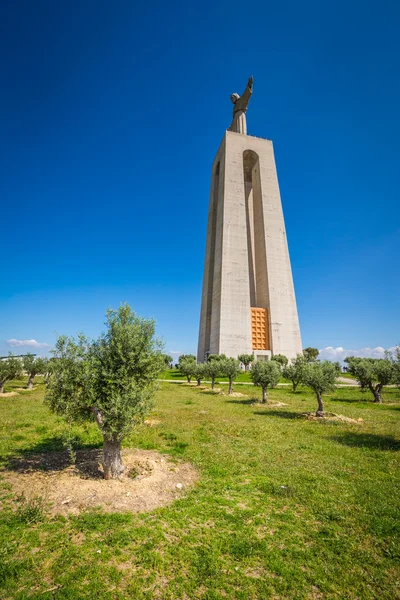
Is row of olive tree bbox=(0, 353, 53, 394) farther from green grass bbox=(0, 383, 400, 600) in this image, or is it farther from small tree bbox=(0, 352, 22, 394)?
green grass bbox=(0, 383, 400, 600)

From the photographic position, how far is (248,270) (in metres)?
69.4

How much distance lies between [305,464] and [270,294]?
2274 inches

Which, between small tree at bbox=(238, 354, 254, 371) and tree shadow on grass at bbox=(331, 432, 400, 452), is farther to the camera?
small tree at bbox=(238, 354, 254, 371)

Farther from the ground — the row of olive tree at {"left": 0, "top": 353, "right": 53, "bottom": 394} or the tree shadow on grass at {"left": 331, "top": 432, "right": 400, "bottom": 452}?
the row of olive tree at {"left": 0, "top": 353, "right": 53, "bottom": 394}

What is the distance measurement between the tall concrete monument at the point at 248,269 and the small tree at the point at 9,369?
38.1 m

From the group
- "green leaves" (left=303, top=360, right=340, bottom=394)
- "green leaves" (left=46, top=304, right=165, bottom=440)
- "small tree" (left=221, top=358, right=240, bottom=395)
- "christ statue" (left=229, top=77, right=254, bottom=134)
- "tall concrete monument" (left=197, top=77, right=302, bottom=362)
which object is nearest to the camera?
"green leaves" (left=46, top=304, right=165, bottom=440)

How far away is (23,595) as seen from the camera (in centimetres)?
448

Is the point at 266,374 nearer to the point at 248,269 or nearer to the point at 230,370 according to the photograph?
the point at 230,370

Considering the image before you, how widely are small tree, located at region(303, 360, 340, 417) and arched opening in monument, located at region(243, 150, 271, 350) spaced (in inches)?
1803

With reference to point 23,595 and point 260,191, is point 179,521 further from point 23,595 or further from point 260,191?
point 260,191

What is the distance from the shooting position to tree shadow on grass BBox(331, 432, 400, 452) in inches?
506

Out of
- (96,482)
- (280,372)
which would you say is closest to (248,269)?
(280,372)

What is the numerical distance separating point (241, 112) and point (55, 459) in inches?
4005

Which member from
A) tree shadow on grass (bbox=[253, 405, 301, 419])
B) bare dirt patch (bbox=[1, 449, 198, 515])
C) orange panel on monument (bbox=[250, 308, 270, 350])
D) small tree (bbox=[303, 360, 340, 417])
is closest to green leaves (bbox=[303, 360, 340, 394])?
small tree (bbox=[303, 360, 340, 417])
